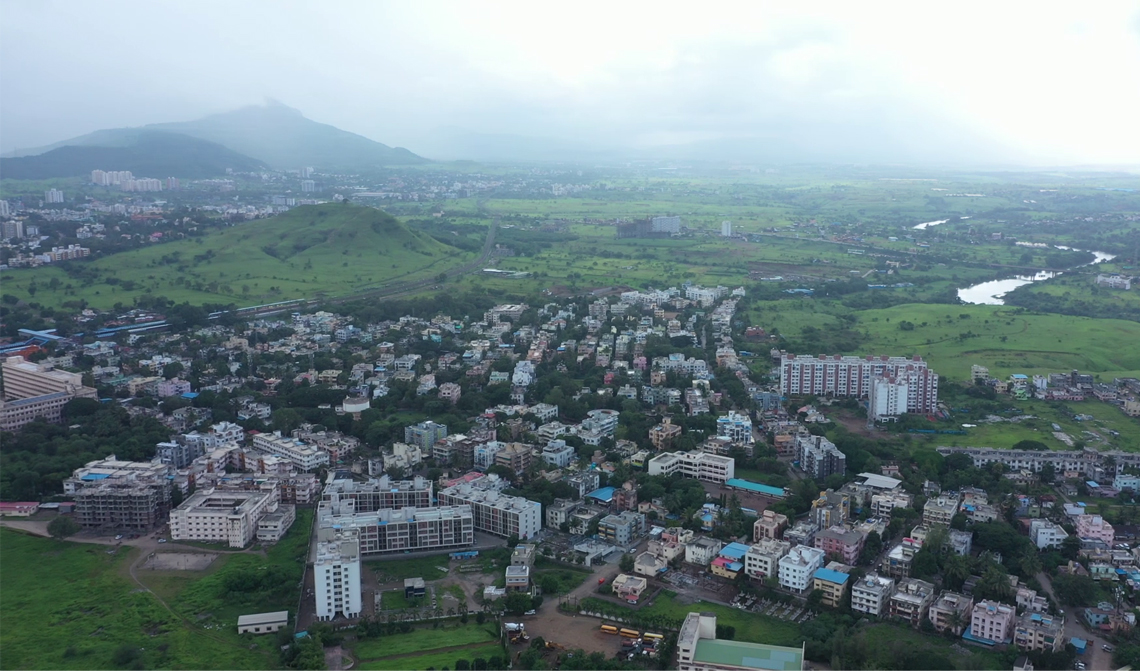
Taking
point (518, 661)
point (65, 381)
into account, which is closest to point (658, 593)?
point (518, 661)

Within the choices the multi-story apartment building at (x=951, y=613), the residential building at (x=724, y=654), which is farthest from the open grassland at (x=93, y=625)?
the multi-story apartment building at (x=951, y=613)

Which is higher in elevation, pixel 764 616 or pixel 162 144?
pixel 162 144

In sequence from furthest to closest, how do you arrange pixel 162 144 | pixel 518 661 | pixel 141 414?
pixel 162 144, pixel 141 414, pixel 518 661

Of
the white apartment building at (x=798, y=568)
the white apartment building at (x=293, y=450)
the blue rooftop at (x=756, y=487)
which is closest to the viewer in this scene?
the white apartment building at (x=798, y=568)

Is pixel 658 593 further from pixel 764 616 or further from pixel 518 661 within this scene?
pixel 518 661

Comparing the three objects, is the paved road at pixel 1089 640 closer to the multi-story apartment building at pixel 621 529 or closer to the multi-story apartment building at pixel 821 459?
the multi-story apartment building at pixel 821 459

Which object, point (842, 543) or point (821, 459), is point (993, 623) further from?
point (821, 459)
